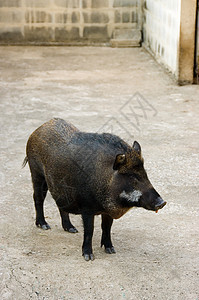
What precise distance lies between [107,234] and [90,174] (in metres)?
0.55

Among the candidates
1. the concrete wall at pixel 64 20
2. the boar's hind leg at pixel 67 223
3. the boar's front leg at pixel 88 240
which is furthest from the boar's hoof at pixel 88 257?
the concrete wall at pixel 64 20

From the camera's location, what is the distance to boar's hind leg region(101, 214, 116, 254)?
4004 mm

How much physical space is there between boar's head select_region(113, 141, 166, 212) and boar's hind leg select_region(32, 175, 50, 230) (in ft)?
2.97

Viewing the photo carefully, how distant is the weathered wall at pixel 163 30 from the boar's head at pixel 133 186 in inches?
247

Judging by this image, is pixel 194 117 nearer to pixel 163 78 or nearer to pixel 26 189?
pixel 163 78

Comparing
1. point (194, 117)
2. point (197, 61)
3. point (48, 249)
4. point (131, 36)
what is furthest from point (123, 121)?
point (131, 36)

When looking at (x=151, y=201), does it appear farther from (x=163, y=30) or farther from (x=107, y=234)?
(x=163, y=30)

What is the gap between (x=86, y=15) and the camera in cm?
1341

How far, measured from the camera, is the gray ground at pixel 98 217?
3650mm

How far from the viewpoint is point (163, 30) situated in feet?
35.8

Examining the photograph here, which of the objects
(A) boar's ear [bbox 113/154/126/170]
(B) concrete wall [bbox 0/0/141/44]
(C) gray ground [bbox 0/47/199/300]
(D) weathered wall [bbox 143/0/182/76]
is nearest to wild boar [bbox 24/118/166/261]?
(A) boar's ear [bbox 113/154/126/170]

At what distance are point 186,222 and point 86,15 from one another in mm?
9701

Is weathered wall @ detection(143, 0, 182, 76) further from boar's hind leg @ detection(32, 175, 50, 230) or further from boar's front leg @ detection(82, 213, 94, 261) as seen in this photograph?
boar's front leg @ detection(82, 213, 94, 261)

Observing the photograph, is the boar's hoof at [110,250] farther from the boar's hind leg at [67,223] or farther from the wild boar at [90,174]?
the boar's hind leg at [67,223]
